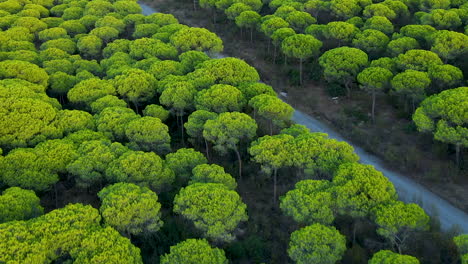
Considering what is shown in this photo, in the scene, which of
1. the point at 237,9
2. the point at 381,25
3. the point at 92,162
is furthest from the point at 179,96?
the point at 381,25

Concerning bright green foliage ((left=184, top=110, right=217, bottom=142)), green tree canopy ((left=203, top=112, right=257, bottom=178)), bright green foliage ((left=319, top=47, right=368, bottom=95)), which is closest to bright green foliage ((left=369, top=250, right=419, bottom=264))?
green tree canopy ((left=203, top=112, right=257, bottom=178))

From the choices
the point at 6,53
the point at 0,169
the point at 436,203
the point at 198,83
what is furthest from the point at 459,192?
the point at 6,53

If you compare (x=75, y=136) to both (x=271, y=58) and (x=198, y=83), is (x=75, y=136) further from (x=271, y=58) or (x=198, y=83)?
(x=271, y=58)

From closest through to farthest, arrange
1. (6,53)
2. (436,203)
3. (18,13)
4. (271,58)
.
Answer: (436,203) → (6,53) → (271,58) → (18,13)

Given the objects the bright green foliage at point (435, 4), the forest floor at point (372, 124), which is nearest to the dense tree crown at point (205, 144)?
the bright green foliage at point (435, 4)

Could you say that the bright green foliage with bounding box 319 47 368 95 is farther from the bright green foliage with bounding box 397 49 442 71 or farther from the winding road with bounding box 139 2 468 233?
the winding road with bounding box 139 2 468 233

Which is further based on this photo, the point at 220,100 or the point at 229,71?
the point at 229,71

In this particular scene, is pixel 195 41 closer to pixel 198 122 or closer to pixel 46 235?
pixel 198 122
